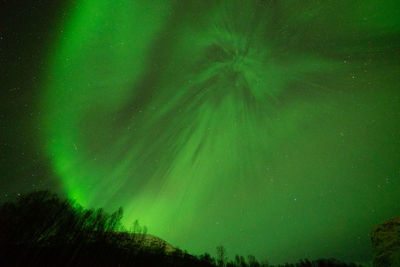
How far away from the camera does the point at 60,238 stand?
48344mm

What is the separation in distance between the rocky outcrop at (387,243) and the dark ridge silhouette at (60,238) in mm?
50320

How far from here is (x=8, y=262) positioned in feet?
115

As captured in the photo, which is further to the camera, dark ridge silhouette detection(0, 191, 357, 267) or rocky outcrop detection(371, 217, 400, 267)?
dark ridge silhouette detection(0, 191, 357, 267)

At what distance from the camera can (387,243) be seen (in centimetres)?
1681

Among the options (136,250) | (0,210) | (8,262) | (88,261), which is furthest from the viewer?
(136,250)

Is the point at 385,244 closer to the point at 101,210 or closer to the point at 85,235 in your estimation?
the point at 85,235

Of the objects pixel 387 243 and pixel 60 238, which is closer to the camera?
pixel 387 243

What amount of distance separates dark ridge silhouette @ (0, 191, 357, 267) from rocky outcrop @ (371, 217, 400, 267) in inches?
1981

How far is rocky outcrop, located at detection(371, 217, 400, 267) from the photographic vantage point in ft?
51.8

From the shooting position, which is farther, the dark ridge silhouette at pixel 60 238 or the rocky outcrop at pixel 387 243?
the dark ridge silhouette at pixel 60 238

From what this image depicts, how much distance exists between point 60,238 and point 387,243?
63.2 meters

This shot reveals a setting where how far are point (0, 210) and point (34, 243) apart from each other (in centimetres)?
1393

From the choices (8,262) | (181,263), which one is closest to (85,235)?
(8,262)

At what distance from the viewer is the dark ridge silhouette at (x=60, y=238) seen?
3925cm
